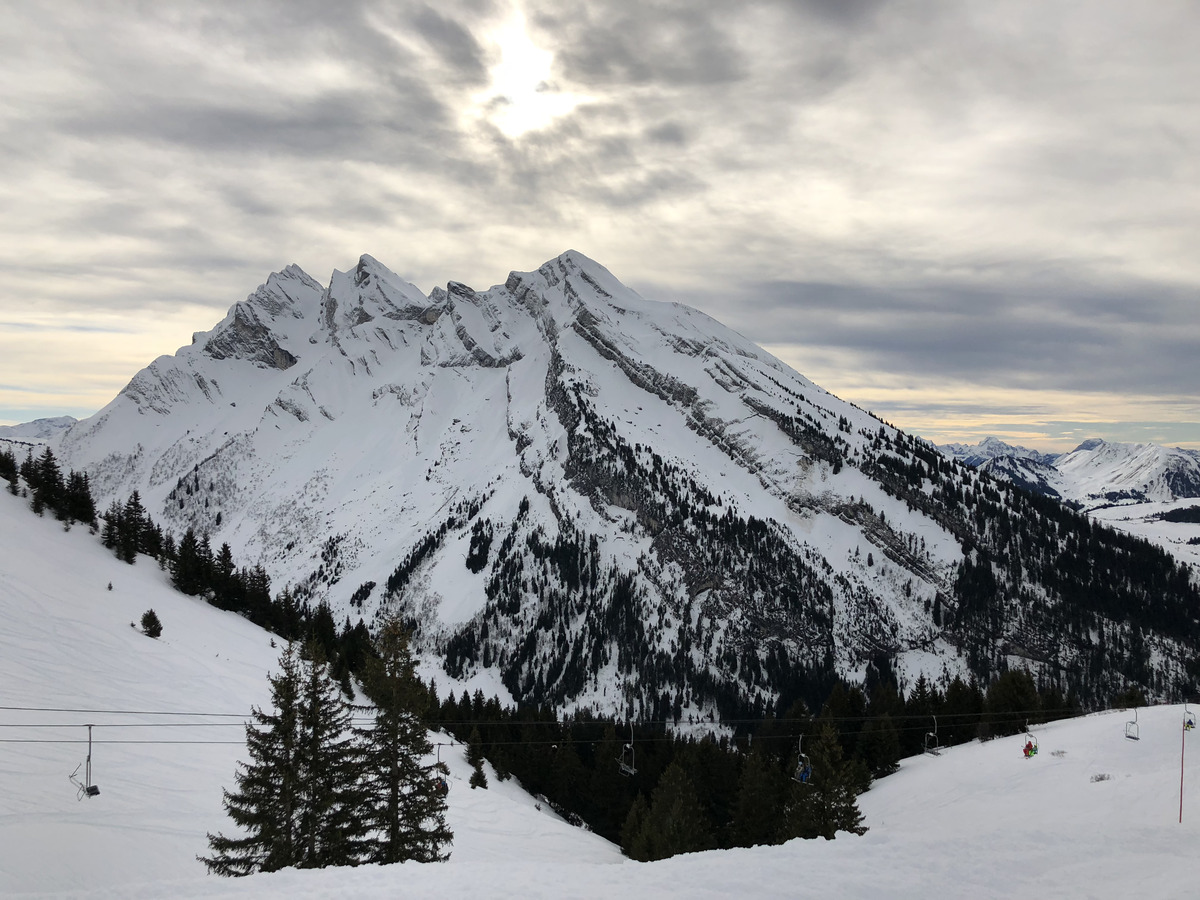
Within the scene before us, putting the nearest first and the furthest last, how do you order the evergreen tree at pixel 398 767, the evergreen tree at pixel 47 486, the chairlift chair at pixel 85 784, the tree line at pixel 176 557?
the evergreen tree at pixel 398 767 → the chairlift chair at pixel 85 784 → the evergreen tree at pixel 47 486 → the tree line at pixel 176 557

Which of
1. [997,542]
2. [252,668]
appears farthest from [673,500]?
[252,668]

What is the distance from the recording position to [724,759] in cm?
6150

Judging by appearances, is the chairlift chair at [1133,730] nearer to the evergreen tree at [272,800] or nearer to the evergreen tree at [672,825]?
the evergreen tree at [672,825]

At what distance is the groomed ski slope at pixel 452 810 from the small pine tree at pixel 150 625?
33.0 inches

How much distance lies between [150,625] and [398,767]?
111 feet

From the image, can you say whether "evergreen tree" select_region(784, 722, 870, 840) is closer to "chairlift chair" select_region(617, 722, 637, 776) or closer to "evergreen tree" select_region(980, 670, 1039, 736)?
"chairlift chair" select_region(617, 722, 637, 776)

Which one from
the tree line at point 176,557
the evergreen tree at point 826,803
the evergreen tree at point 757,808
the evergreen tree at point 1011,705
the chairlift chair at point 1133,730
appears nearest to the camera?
the evergreen tree at point 826,803

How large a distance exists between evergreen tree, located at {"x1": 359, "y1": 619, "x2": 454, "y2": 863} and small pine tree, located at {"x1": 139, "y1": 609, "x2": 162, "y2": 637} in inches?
1254

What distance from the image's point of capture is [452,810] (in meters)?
42.1

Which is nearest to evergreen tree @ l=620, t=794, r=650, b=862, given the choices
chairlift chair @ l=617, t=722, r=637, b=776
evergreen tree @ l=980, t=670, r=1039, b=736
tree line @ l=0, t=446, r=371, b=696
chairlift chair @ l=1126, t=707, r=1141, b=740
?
chairlift chair @ l=617, t=722, r=637, b=776

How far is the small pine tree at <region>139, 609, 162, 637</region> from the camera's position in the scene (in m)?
46.4

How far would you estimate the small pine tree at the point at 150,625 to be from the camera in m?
46.4

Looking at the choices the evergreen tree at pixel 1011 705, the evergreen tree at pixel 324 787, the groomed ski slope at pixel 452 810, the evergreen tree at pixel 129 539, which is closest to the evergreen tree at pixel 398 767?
the evergreen tree at pixel 324 787

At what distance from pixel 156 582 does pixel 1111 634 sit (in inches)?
8280
